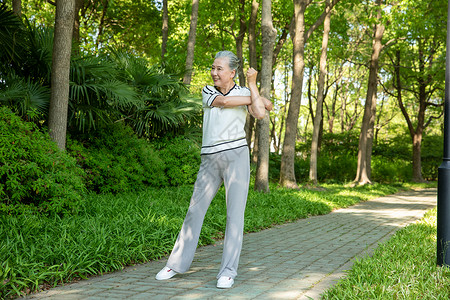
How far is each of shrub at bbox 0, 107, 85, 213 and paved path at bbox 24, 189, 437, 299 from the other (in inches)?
80.3

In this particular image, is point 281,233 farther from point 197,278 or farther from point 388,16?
point 388,16

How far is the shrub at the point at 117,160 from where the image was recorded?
31.6 feet

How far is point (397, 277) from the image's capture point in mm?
4273

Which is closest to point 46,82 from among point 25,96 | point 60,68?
point 25,96

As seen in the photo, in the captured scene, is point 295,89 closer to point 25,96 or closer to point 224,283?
point 25,96

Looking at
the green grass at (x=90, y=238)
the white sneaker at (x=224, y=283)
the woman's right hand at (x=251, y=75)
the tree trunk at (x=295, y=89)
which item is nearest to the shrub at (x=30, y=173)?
the green grass at (x=90, y=238)

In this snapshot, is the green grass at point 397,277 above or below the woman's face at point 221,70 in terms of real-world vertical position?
below

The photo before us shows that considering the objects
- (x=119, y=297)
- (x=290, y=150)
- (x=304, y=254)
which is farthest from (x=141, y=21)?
(x=119, y=297)

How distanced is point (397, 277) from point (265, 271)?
4.18 feet

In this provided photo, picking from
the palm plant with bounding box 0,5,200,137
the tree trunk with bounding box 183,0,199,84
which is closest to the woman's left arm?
the palm plant with bounding box 0,5,200,137

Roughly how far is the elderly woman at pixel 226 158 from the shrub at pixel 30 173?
8.70 feet

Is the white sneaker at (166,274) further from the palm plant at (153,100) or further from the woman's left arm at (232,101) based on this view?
the palm plant at (153,100)

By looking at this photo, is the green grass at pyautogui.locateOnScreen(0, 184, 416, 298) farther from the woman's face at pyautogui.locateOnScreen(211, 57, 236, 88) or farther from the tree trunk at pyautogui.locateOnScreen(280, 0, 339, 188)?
the tree trunk at pyautogui.locateOnScreen(280, 0, 339, 188)

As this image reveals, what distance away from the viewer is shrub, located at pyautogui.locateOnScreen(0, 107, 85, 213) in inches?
235
